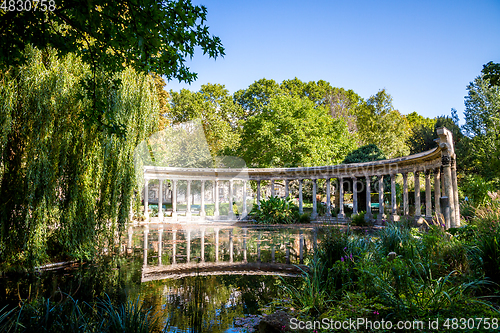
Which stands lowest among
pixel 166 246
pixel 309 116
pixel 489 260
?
pixel 166 246

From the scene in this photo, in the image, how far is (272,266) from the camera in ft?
32.2

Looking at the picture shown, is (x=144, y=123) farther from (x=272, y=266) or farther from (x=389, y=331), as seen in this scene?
(x=389, y=331)

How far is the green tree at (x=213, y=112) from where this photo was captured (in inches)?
1496

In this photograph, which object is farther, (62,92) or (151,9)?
(62,92)

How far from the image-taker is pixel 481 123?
33812mm

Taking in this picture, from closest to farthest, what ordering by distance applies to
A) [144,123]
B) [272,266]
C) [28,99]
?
1. [28,99]
2. [272,266]
3. [144,123]

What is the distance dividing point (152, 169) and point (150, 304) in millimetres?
22623

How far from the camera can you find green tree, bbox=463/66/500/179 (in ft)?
96.5

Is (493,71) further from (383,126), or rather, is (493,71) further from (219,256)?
(383,126)

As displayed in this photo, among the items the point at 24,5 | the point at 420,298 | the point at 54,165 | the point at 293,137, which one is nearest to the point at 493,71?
the point at 420,298

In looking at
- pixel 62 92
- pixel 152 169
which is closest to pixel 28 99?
pixel 62 92

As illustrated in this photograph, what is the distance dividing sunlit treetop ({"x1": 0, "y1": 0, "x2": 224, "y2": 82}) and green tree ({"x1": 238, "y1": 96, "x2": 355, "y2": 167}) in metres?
25.6

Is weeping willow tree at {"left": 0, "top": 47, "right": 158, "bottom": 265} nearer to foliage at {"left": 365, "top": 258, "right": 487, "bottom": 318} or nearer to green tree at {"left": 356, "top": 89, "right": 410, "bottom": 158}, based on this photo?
foliage at {"left": 365, "top": 258, "right": 487, "bottom": 318}

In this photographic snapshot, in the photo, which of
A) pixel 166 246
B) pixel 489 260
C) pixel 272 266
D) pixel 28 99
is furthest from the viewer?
pixel 166 246
